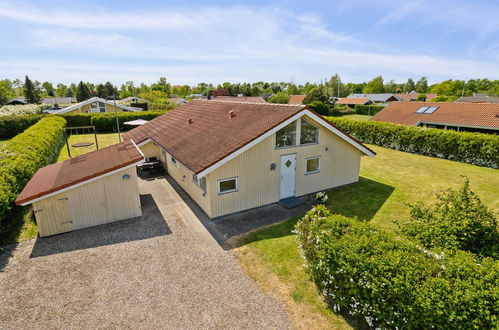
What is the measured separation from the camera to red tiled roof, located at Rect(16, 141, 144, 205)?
385 inches

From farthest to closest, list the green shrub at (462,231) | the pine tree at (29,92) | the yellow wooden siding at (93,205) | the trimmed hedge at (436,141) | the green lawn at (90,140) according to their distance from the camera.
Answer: the pine tree at (29,92) → the green lawn at (90,140) → the trimmed hedge at (436,141) → the yellow wooden siding at (93,205) → the green shrub at (462,231)

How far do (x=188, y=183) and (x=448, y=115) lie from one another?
27.9 m

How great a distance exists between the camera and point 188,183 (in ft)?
44.7

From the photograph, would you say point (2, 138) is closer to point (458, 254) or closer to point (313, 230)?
point (313, 230)

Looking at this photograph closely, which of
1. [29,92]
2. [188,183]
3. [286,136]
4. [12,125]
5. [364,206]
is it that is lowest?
[364,206]

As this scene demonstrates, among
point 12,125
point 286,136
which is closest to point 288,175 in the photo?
point 286,136

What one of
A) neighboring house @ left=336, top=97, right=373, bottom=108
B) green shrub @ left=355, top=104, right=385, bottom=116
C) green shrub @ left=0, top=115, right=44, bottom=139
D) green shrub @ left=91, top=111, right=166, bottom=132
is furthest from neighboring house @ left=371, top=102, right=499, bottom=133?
green shrub @ left=0, top=115, right=44, bottom=139

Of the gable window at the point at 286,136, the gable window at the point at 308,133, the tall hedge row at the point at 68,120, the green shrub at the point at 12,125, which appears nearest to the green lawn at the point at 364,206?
the gable window at the point at 308,133

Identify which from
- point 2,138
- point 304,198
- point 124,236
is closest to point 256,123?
point 304,198

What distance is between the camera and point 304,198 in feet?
44.1

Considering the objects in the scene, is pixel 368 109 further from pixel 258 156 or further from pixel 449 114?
pixel 258 156

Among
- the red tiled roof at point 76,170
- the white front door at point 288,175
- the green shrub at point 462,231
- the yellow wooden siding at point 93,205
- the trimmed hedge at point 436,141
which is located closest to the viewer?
the green shrub at point 462,231

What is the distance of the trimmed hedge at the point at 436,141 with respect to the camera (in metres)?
18.9

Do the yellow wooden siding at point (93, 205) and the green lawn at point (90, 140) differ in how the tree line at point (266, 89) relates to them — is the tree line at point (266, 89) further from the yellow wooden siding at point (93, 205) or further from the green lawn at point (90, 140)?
the yellow wooden siding at point (93, 205)
